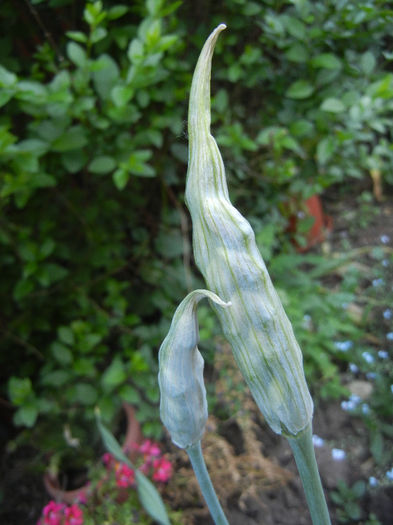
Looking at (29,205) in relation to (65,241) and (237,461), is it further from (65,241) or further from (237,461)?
(237,461)

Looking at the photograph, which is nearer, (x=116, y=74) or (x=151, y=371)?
(x=116, y=74)

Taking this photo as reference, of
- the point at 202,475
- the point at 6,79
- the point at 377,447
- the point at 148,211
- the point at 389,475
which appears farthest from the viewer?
the point at 148,211

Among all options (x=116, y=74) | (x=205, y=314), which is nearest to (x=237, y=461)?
(x=205, y=314)

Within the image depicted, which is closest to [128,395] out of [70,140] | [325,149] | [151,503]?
[151,503]

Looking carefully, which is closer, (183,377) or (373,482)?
(183,377)

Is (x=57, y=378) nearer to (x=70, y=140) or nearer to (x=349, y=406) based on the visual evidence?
(x=70, y=140)

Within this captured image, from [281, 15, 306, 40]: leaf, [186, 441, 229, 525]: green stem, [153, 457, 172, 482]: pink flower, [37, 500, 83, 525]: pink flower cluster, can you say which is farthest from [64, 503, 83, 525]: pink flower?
[281, 15, 306, 40]: leaf
